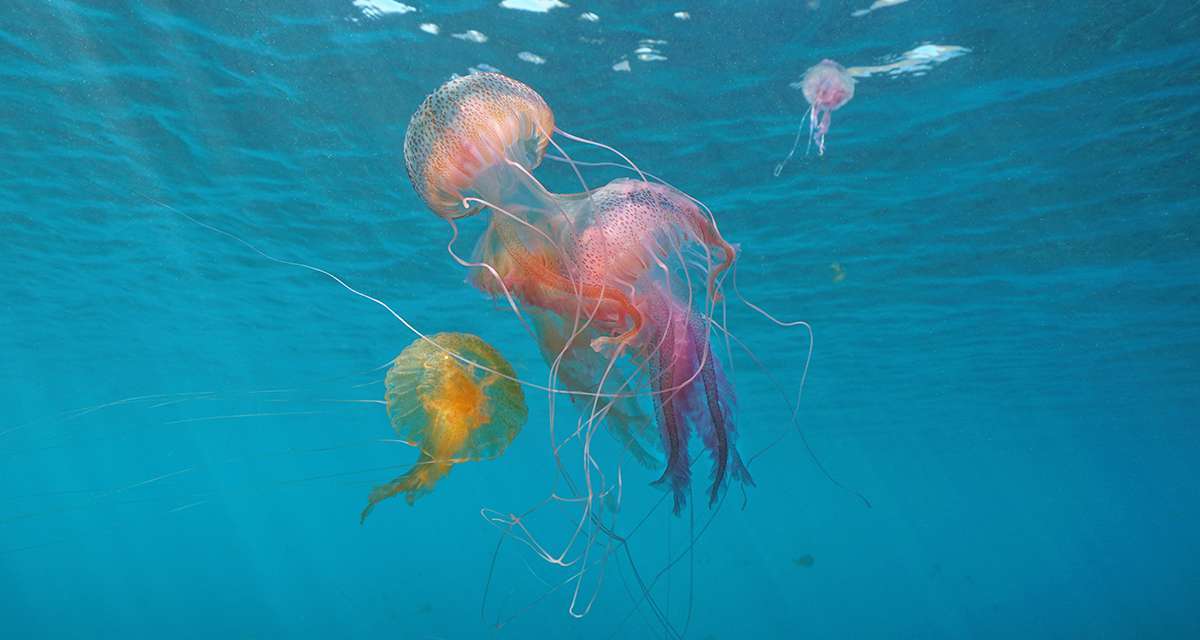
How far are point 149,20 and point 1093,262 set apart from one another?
46.5ft

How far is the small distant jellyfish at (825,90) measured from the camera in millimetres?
7176

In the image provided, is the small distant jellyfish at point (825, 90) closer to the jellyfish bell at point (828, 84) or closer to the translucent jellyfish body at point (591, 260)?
the jellyfish bell at point (828, 84)

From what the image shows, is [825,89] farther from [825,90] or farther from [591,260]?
[591,260]

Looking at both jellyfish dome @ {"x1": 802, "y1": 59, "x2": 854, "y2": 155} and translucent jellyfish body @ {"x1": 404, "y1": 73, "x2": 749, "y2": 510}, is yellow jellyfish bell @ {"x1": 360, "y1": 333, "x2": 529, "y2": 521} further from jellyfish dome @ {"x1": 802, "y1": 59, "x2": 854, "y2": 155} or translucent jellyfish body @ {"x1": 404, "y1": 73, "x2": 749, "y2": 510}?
jellyfish dome @ {"x1": 802, "y1": 59, "x2": 854, "y2": 155}

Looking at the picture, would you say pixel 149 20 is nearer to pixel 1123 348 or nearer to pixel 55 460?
pixel 1123 348

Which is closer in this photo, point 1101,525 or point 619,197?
point 619,197

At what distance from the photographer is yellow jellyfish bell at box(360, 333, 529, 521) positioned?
2.31 m

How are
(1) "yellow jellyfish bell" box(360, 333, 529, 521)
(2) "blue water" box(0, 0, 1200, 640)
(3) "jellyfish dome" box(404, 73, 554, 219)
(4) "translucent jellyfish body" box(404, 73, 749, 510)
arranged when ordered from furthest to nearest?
1. (2) "blue water" box(0, 0, 1200, 640)
2. (1) "yellow jellyfish bell" box(360, 333, 529, 521)
3. (3) "jellyfish dome" box(404, 73, 554, 219)
4. (4) "translucent jellyfish body" box(404, 73, 749, 510)

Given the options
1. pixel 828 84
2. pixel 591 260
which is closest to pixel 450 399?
pixel 591 260

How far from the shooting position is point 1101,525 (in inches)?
3895

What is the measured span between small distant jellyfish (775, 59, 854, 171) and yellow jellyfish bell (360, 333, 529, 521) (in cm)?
608

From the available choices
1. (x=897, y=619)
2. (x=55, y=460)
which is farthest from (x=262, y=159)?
(x=55, y=460)

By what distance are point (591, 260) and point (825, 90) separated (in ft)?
20.9

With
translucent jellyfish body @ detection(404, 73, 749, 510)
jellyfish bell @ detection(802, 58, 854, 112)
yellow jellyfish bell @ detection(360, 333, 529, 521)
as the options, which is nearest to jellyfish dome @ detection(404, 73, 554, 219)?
translucent jellyfish body @ detection(404, 73, 749, 510)
